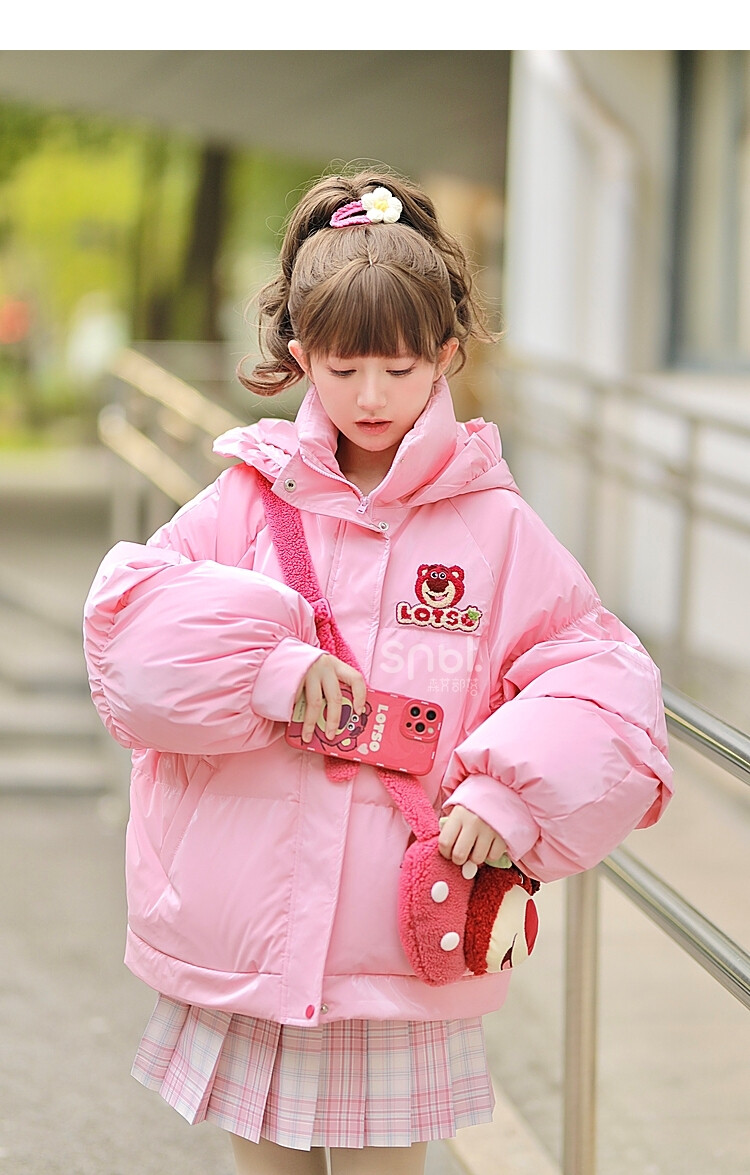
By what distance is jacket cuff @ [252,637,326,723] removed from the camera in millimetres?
1556

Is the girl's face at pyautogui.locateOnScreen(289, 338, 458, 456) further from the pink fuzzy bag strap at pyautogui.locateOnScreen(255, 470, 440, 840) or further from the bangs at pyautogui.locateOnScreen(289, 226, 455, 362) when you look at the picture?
the pink fuzzy bag strap at pyautogui.locateOnScreen(255, 470, 440, 840)

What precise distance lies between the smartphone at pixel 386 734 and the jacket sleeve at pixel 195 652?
0.07 m

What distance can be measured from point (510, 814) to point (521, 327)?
6.86m

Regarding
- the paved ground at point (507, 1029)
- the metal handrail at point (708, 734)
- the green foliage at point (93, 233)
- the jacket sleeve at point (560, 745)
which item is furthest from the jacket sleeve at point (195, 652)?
the green foliage at point (93, 233)

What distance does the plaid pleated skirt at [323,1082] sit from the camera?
166 centimetres

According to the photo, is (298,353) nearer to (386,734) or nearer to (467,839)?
(386,734)

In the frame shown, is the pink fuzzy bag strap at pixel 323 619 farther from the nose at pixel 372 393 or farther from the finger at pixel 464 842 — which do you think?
the nose at pixel 372 393

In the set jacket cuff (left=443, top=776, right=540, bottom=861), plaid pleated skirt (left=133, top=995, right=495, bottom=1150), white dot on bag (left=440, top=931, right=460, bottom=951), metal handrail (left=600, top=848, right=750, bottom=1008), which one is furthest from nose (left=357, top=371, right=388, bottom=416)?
metal handrail (left=600, top=848, right=750, bottom=1008)

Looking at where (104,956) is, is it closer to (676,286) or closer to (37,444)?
(676,286)

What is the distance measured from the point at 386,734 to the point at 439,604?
16 centimetres

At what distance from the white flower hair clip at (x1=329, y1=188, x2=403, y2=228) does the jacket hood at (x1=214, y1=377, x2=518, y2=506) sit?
19 centimetres

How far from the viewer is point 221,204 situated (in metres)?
16.8
